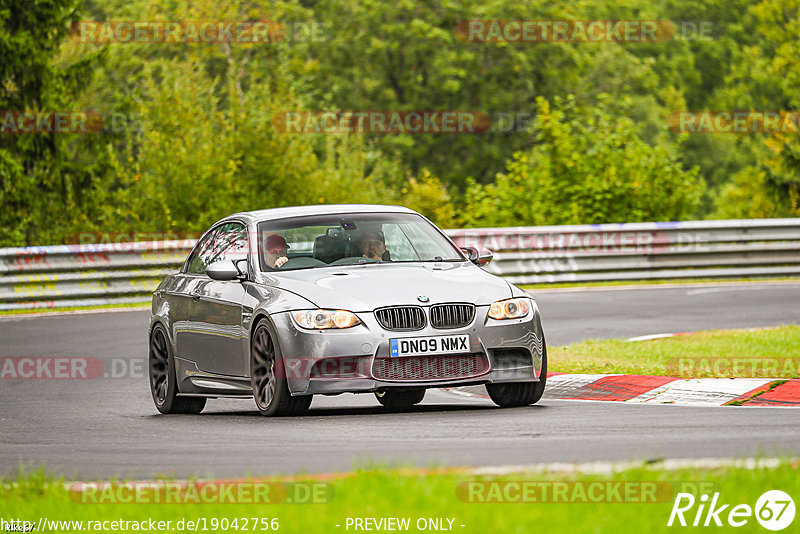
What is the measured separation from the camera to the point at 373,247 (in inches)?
442

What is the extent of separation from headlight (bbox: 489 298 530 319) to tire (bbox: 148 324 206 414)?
288 centimetres

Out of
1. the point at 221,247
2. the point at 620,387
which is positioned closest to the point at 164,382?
the point at 221,247

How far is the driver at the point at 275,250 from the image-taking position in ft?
36.4

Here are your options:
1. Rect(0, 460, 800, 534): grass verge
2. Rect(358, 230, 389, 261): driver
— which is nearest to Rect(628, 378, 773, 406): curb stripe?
Rect(358, 230, 389, 261): driver

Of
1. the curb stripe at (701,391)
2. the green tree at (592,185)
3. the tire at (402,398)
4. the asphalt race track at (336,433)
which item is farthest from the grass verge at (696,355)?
the green tree at (592,185)

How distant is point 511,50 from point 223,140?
26911mm

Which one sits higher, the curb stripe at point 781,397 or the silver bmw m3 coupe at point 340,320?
the silver bmw m3 coupe at point 340,320

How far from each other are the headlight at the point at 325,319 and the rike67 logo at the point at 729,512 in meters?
4.16

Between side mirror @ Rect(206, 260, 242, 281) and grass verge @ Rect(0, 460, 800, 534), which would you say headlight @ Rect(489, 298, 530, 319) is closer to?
side mirror @ Rect(206, 260, 242, 281)

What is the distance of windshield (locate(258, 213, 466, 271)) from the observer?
11.1 meters

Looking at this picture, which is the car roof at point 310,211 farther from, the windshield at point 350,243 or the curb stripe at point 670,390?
the curb stripe at point 670,390

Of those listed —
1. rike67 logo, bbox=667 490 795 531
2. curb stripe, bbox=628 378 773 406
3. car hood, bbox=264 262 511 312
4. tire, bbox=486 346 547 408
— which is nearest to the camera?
rike67 logo, bbox=667 490 795 531

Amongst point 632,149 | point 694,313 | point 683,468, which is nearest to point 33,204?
point 632,149

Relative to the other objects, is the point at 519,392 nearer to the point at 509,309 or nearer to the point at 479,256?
the point at 509,309
